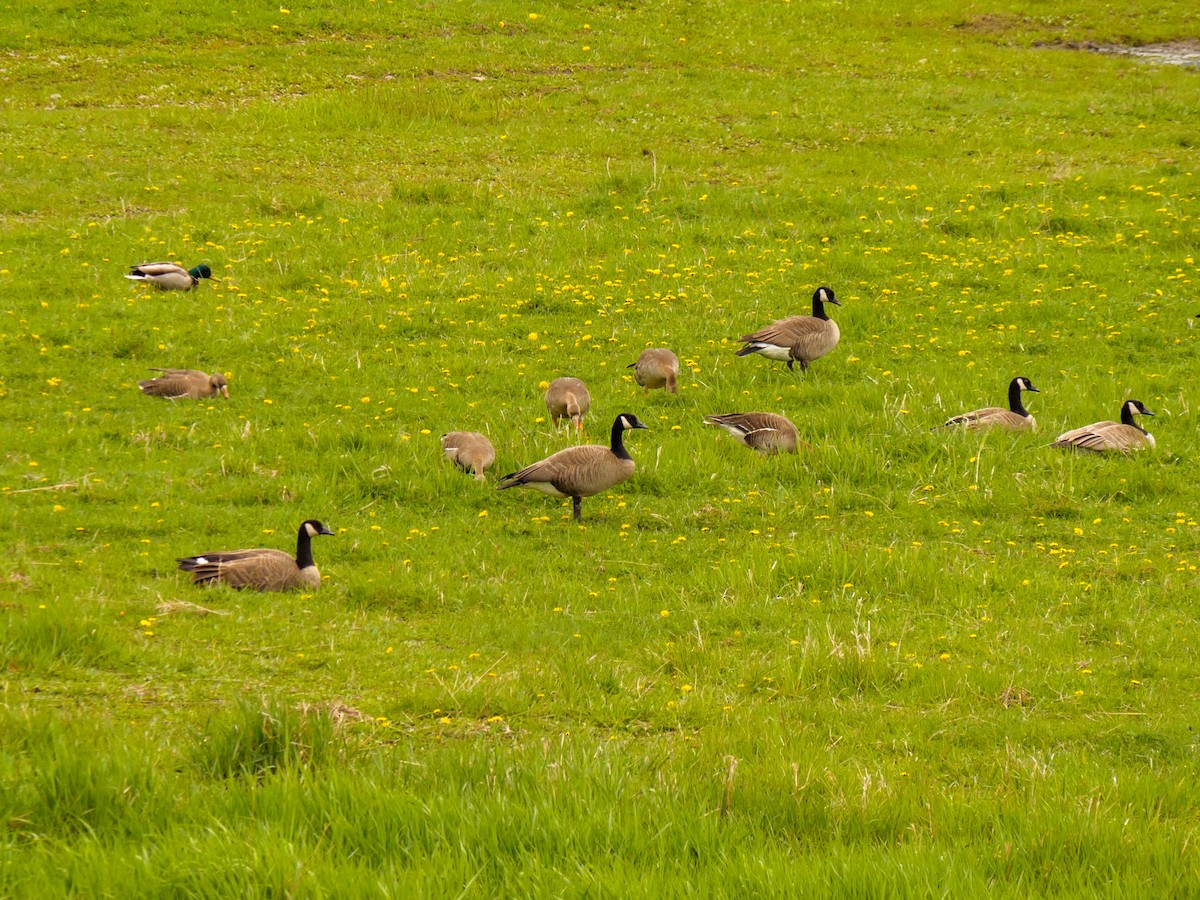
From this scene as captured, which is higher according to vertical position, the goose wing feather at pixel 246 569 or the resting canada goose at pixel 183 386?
the resting canada goose at pixel 183 386

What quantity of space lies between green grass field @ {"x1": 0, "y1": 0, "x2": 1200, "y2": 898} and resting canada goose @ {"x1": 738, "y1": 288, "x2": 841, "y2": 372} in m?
0.49

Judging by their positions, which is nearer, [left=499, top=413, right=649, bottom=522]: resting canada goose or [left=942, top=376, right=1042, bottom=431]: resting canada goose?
[left=499, top=413, right=649, bottom=522]: resting canada goose

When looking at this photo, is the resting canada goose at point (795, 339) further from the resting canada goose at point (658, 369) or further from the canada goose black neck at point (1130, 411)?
the canada goose black neck at point (1130, 411)

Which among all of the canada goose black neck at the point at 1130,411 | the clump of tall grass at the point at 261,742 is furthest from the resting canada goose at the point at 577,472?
the canada goose black neck at the point at 1130,411

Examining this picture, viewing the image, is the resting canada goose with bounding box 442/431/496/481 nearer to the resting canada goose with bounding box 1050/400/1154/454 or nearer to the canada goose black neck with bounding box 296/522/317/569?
the canada goose black neck with bounding box 296/522/317/569

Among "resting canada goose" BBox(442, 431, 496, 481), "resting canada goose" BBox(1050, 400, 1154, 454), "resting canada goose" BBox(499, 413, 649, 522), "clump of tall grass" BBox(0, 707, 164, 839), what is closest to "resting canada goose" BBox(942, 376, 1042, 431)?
"resting canada goose" BBox(1050, 400, 1154, 454)

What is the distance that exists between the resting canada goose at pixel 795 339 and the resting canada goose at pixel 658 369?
4.71 feet

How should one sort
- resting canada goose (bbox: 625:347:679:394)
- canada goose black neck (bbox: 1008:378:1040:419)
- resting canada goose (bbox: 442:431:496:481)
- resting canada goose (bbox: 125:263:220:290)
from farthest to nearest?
resting canada goose (bbox: 125:263:220:290) → resting canada goose (bbox: 625:347:679:394) → canada goose black neck (bbox: 1008:378:1040:419) → resting canada goose (bbox: 442:431:496:481)

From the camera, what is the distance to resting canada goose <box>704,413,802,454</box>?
1404 cm

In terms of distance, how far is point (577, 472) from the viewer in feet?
40.8

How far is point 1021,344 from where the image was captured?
18000 mm

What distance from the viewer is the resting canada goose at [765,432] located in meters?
14.0

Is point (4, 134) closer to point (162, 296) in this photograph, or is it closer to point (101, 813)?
point (162, 296)

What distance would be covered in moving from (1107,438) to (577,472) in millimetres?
6482
